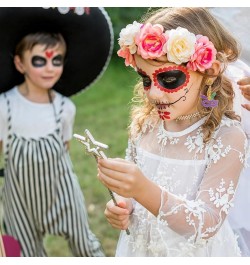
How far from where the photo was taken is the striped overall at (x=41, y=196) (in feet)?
10.7

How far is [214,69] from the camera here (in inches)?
86.7

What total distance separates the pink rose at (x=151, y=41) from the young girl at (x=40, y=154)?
3.61 feet

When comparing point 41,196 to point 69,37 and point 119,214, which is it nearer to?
point 69,37

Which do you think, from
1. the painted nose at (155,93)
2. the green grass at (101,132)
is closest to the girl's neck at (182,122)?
the painted nose at (155,93)

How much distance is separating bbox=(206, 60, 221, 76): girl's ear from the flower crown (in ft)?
0.12

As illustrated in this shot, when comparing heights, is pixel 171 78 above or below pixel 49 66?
above

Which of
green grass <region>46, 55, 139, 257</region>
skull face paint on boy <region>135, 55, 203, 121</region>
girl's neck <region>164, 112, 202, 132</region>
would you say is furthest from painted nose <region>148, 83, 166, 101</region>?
green grass <region>46, 55, 139, 257</region>

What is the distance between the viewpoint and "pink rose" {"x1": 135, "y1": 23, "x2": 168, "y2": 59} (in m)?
2.13

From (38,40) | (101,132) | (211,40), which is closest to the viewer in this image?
(211,40)

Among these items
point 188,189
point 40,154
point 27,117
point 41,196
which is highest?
point 188,189

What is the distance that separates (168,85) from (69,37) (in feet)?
3.95

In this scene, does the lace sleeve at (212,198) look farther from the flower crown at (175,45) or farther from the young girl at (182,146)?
the flower crown at (175,45)

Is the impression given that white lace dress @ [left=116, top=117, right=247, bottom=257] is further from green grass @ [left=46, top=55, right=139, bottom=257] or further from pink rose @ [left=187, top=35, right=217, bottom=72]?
green grass @ [left=46, top=55, right=139, bottom=257]

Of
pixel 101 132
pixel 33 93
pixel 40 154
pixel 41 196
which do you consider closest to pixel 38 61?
pixel 33 93
